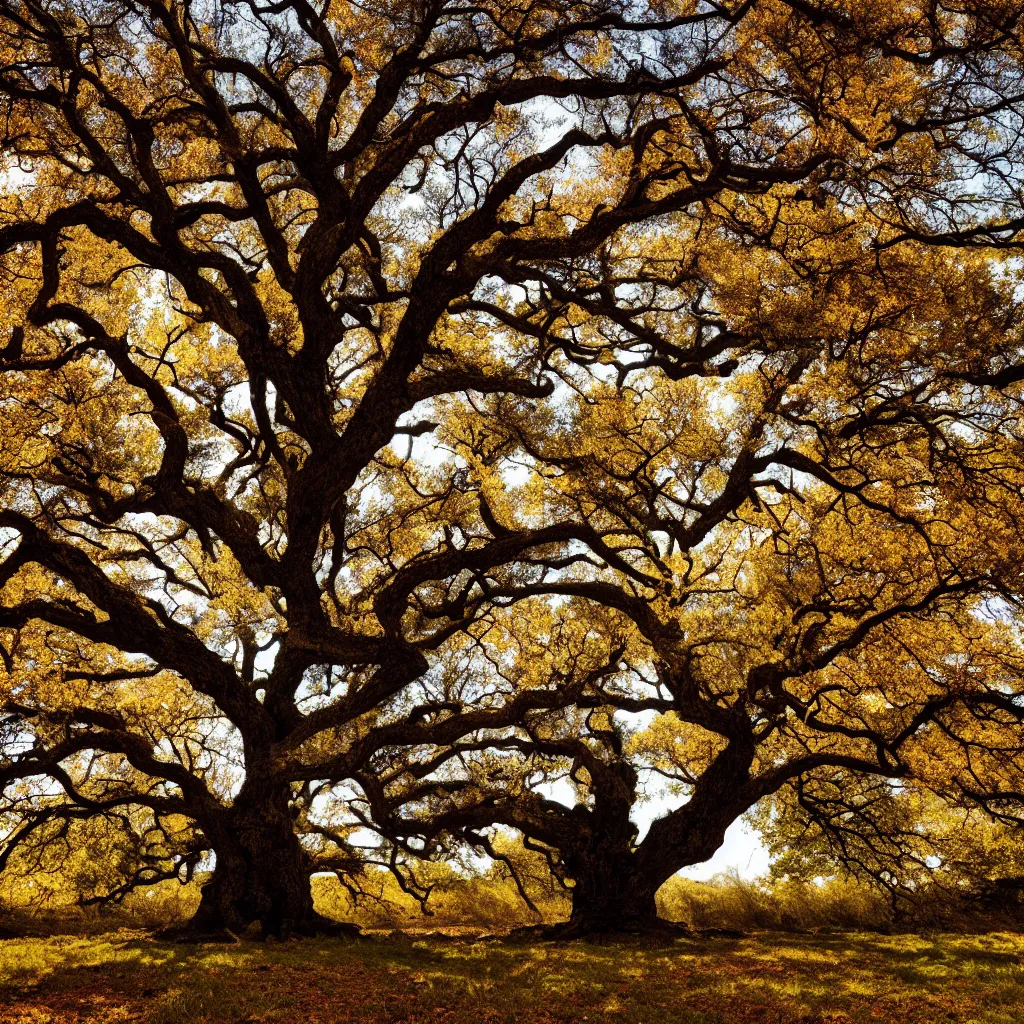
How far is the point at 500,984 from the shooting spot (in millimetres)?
8484

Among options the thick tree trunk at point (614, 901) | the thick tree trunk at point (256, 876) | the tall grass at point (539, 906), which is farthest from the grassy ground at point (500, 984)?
the tall grass at point (539, 906)

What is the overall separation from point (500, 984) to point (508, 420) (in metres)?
8.09

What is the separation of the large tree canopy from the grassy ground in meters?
2.28

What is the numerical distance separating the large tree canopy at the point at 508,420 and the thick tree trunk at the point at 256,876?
59mm

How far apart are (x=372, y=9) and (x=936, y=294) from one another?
7676mm

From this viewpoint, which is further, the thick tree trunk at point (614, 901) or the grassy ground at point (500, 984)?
the thick tree trunk at point (614, 901)

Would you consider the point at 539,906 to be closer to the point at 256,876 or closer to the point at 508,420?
the point at 256,876

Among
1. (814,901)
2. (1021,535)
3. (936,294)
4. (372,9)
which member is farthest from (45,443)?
(814,901)

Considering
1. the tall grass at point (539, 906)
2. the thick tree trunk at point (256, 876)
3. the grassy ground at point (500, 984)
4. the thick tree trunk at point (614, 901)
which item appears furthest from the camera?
the tall grass at point (539, 906)

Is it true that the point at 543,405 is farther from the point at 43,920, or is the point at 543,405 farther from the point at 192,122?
the point at 43,920

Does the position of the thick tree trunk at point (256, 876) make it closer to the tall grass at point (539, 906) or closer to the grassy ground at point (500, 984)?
the grassy ground at point (500, 984)

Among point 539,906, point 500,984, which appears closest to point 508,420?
point 500,984

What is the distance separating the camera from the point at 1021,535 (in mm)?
9336

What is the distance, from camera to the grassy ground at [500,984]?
6977 millimetres
